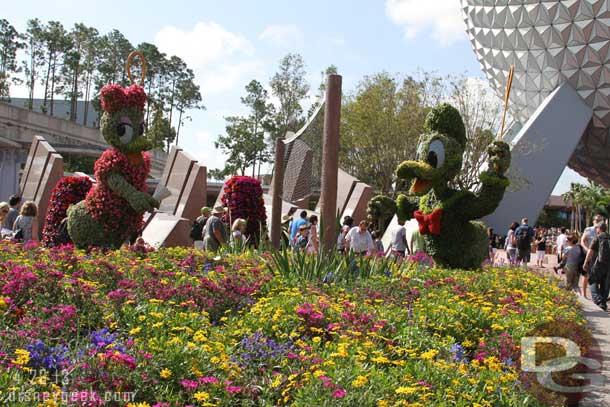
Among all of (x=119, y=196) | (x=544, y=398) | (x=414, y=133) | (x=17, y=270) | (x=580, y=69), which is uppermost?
(x=580, y=69)

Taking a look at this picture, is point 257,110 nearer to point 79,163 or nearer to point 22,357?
point 79,163

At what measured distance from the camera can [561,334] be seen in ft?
14.7

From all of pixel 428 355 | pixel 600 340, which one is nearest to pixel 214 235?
pixel 600 340

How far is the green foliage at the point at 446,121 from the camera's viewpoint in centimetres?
948

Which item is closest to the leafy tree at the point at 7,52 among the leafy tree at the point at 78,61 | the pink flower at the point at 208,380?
the leafy tree at the point at 78,61

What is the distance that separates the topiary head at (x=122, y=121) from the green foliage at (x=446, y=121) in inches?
180

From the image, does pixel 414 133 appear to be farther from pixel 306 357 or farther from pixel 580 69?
pixel 306 357

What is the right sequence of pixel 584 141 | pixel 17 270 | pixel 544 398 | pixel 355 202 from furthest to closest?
pixel 584 141 → pixel 355 202 → pixel 17 270 → pixel 544 398

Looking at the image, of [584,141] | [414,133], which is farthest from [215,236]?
[584,141]

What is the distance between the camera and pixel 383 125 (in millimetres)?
24766

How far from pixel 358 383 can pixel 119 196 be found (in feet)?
24.2

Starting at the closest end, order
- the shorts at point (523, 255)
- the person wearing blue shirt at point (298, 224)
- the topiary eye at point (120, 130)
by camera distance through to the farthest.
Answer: the topiary eye at point (120, 130) < the person wearing blue shirt at point (298, 224) < the shorts at point (523, 255)

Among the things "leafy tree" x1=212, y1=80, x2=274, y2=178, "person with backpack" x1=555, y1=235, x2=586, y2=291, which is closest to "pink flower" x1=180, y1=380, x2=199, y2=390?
"person with backpack" x1=555, y1=235, x2=586, y2=291

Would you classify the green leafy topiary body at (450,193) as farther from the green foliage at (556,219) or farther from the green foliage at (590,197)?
the green foliage at (556,219)
